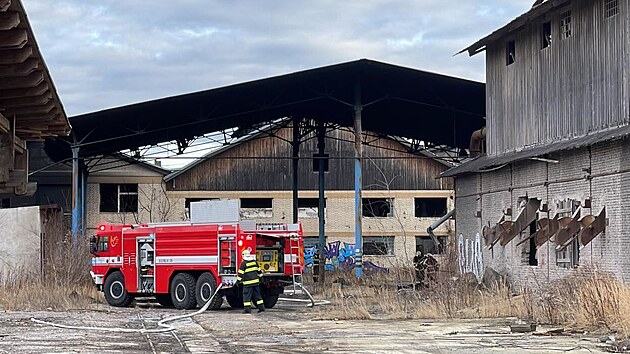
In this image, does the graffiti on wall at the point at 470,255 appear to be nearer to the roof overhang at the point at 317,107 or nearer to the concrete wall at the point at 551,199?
the concrete wall at the point at 551,199

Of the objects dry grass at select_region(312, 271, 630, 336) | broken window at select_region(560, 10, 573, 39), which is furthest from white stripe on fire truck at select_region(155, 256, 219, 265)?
broken window at select_region(560, 10, 573, 39)

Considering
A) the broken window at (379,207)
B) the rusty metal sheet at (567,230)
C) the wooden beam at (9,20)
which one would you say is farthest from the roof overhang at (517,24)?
the broken window at (379,207)

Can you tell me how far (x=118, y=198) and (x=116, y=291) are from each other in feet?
88.7

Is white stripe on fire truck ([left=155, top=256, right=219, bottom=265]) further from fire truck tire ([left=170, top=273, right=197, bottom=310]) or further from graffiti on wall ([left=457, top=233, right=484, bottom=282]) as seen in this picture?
graffiti on wall ([left=457, top=233, right=484, bottom=282])

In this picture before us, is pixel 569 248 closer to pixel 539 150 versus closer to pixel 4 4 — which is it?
pixel 539 150

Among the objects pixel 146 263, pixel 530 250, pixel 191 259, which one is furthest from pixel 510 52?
pixel 146 263

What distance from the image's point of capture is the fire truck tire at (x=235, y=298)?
2641 cm

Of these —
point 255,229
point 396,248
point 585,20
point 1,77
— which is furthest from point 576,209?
point 396,248

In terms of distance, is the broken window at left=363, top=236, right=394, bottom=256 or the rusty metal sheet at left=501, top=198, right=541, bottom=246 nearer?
the rusty metal sheet at left=501, top=198, right=541, bottom=246

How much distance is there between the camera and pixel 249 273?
24.7 m

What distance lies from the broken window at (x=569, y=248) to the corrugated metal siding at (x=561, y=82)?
1726mm

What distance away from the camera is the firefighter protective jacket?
80.9ft

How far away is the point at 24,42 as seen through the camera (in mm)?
7961

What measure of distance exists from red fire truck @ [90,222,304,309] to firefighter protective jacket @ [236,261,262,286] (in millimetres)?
415
